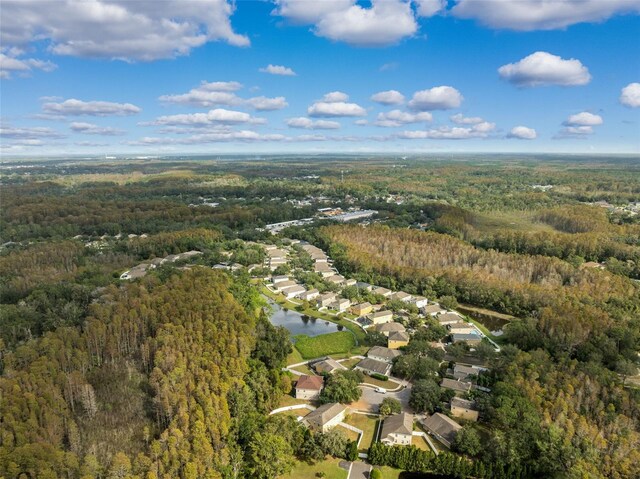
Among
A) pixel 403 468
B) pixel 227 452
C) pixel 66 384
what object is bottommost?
pixel 403 468

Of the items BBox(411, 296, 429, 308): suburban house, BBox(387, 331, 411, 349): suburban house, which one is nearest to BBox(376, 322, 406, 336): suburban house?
BBox(387, 331, 411, 349): suburban house

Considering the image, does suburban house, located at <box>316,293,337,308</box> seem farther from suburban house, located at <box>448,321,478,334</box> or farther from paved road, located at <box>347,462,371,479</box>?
paved road, located at <box>347,462,371,479</box>

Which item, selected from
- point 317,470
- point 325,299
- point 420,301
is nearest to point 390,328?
point 420,301

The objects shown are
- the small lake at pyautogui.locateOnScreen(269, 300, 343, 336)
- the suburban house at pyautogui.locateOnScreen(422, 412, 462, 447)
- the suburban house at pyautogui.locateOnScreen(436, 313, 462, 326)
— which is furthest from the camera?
the small lake at pyautogui.locateOnScreen(269, 300, 343, 336)

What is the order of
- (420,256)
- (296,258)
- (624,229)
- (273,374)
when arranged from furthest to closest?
(624,229) < (296,258) < (420,256) < (273,374)

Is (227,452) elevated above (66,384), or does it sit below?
below

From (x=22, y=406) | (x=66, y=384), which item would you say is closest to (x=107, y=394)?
(x=66, y=384)

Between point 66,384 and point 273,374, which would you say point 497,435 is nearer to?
point 273,374
